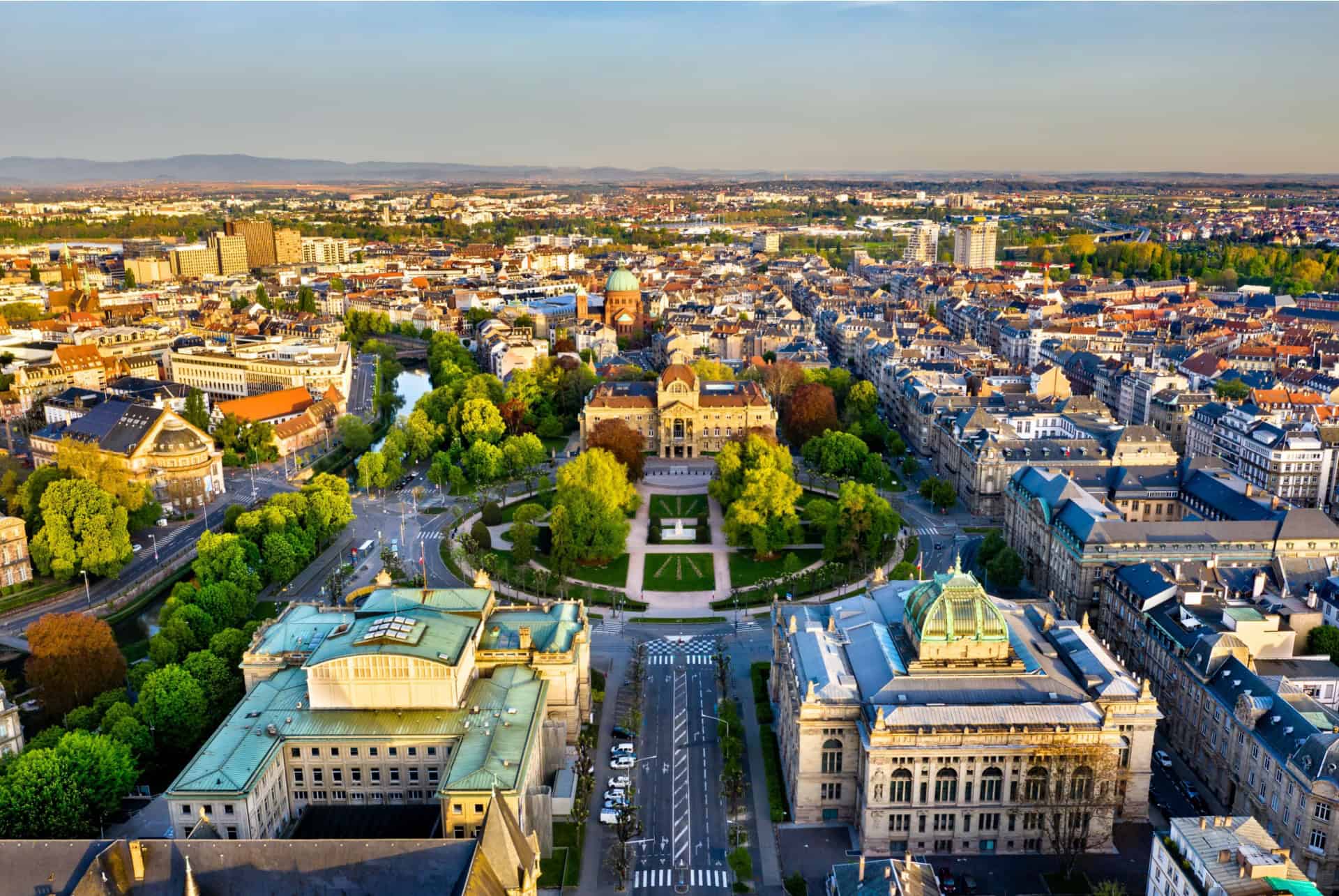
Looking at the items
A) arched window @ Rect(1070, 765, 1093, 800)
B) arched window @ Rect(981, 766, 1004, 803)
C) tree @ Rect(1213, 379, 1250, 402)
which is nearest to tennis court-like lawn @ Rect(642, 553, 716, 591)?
arched window @ Rect(981, 766, 1004, 803)

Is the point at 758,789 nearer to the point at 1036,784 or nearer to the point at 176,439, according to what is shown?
the point at 1036,784

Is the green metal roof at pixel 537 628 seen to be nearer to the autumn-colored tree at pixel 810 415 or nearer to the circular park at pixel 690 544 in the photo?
the circular park at pixel 690 544

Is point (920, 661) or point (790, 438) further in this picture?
point (790, 438)

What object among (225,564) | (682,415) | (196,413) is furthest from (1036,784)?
(196,413)

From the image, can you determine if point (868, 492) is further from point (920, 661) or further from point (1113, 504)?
point (920, 661)

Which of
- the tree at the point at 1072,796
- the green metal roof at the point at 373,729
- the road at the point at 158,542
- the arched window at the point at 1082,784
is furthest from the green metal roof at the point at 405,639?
the road at the point at 158,542

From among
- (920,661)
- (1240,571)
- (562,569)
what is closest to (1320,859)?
(920,661)
